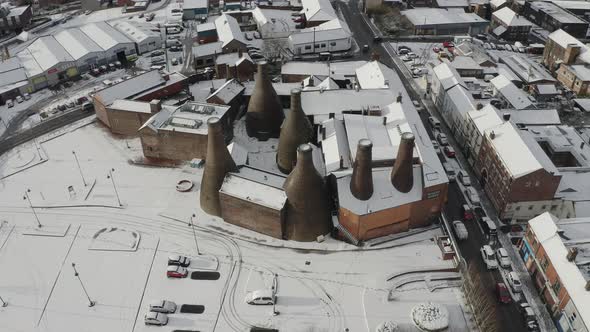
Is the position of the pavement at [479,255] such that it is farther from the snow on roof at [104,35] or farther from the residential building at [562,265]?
the snow on roof at [104,35]

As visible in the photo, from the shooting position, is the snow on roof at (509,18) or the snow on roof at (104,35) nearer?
the snow on roof at (104,35)

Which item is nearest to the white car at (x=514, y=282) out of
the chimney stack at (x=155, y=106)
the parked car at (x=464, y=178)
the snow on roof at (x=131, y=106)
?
the parked car at (x=464, y=178)

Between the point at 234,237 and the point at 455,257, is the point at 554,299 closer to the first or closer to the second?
the point at 455,257

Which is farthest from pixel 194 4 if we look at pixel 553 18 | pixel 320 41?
pixel 553 18

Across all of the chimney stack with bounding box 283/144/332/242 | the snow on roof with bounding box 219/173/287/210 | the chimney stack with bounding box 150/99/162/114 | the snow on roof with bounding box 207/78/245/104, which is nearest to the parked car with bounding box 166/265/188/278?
the snow on roof with bounding box 219/173/287/210

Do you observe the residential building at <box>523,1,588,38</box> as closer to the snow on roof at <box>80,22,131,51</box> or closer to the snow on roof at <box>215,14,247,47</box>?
the snow on roof at <box>215,14,247,47</box>

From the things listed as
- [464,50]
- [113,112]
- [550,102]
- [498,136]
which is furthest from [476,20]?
[113,112]

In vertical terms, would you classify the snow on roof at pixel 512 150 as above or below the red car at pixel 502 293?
above
